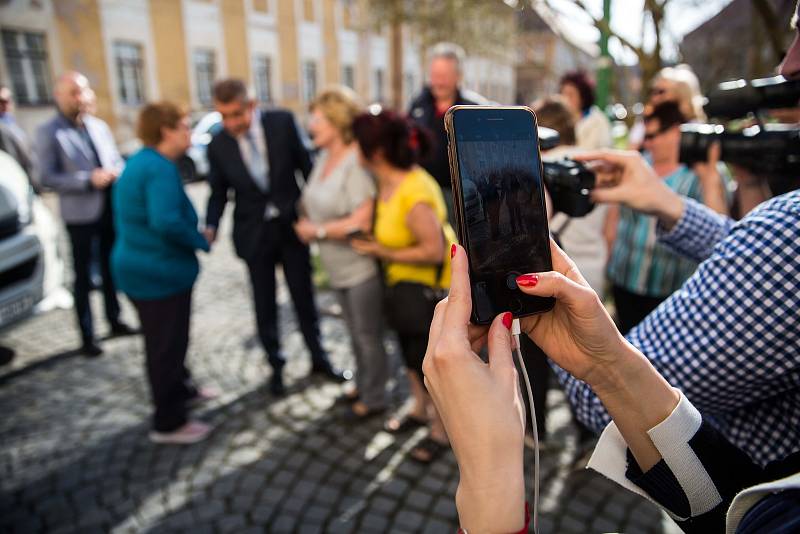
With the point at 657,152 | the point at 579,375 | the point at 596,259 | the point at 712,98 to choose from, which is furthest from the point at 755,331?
the point at 657,152

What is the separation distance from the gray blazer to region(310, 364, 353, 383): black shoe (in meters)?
2.18

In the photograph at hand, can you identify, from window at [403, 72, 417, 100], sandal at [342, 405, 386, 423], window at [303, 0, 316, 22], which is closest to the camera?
sandal at [342, 405, 386, 423]

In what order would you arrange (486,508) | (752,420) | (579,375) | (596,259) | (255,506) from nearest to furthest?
(486,508) → (579,375) → (752,420) → (255,506) → (596,259)

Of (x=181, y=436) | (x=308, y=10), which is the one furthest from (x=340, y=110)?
(x=308, y=10)

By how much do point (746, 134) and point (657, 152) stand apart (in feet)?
2.59

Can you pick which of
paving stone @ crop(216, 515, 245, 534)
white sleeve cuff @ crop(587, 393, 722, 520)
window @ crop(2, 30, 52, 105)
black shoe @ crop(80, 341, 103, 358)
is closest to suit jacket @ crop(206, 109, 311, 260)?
black shoe @ crop(80, 341, 103, 358)

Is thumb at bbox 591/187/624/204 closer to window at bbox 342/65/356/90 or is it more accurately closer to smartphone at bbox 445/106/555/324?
smartphone at bbox 445/106/555/324

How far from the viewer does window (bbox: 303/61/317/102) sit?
24953mm

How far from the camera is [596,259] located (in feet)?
9.40

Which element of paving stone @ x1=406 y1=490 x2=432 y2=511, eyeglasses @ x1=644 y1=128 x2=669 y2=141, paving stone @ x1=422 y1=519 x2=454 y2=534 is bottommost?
paving stone @ x1=422 y1=519 x2=454 y2=534

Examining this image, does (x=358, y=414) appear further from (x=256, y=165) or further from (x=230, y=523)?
(x=256, y=165)

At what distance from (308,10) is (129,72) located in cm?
981

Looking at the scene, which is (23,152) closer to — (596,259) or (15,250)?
(15,250)

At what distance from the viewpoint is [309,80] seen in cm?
2548
